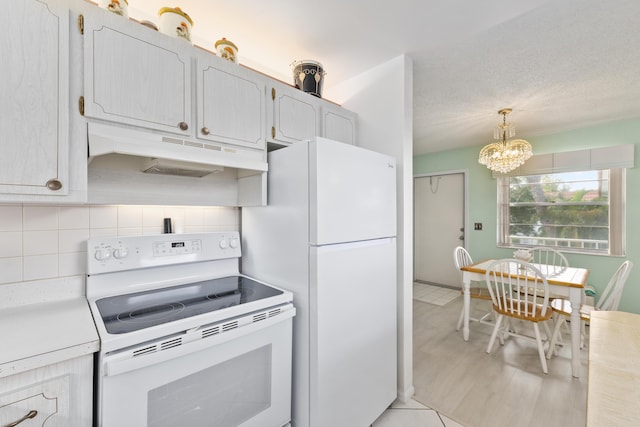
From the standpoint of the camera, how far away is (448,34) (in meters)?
1.73

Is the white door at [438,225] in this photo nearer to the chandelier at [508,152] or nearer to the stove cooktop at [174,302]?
the chandelier at [508,152]

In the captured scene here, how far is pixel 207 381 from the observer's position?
1.12 metres

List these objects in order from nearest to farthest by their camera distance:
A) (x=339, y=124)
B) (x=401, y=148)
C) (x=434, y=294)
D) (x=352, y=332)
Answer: (x=352, y=332)
(x=401, y=148)
(x=339, y=124)
(x=434, y=294)

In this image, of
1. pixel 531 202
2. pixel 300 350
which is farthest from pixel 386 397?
pixel 531 202

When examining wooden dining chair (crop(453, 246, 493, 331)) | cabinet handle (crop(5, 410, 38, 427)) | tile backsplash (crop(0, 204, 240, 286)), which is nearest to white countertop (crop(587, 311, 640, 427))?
cabinet handle (crop(5, 410, 38, 427))

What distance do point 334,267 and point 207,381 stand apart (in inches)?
28.2

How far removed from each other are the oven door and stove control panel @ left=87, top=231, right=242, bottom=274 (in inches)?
23.8

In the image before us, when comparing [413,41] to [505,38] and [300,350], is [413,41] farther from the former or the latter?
[300,350]

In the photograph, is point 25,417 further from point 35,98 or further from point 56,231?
point 35,98

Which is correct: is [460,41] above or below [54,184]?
above

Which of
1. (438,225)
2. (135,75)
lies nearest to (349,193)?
(135,75)

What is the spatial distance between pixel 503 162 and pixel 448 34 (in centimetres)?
174

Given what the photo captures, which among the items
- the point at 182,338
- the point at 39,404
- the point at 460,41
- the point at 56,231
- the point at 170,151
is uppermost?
the point at 460,41

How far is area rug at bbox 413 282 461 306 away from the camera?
3.96 m
